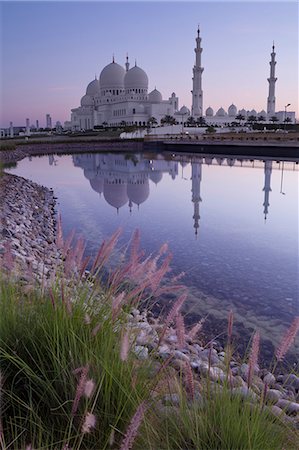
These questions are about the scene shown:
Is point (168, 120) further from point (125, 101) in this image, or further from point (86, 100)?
point (86, 100)

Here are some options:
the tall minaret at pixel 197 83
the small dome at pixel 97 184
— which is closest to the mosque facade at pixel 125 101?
the tall minaret at pixel 197 83

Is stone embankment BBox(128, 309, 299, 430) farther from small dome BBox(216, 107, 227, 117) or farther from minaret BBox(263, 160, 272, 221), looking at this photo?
small dome BBox(216, 107, 227, 117)

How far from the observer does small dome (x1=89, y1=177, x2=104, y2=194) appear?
19.7 m

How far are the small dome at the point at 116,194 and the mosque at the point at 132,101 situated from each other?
163 feet

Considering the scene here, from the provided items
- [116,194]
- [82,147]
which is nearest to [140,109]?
[82,147]

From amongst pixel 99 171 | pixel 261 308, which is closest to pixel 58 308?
pixel 261 308

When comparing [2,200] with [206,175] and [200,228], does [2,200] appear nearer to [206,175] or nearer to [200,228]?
[200,228]

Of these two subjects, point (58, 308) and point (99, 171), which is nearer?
point (58, 308)

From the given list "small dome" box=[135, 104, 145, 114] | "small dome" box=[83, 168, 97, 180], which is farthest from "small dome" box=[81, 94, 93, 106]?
"small dome" box=[83, 168, 97, 180]

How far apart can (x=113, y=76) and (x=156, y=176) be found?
63591 millimetres

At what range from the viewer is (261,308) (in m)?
5.75

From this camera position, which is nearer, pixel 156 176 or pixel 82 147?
pixel 156 176

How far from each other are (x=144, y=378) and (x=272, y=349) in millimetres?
2912

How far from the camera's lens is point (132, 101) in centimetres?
7519
